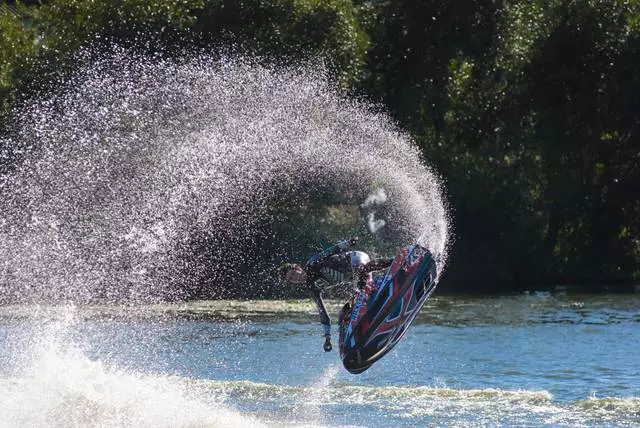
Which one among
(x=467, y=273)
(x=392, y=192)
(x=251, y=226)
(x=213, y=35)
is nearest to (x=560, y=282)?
(x=467, y=273)

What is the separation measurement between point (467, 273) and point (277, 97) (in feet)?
23.4

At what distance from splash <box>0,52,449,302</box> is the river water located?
348 centimetres

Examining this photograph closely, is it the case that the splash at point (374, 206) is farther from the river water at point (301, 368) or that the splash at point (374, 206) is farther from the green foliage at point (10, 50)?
the green foliage at point (10, 50)

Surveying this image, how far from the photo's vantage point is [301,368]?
2255 centimetres

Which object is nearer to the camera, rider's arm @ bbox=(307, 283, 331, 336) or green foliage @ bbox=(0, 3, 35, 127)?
rider's arm @ bbox=(307, 283, 331, 336)

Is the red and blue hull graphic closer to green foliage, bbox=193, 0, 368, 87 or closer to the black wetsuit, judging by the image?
the black wetsuit

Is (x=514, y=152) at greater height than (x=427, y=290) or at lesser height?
lesser

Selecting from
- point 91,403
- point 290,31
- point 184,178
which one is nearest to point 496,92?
point 290,31

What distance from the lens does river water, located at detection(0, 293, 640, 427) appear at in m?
17.0

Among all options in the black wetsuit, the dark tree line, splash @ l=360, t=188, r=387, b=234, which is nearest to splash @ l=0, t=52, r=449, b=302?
splash @ l=360, t=188, r=387, b=234

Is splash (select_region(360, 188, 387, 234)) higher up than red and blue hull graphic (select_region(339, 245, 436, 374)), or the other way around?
red and blue hull graphic (select_region(339, 245, 436, 374))

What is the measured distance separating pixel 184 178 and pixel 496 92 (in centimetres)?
1004

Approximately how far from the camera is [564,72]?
1608 inches

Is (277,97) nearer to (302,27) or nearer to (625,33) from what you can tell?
(302,27)
